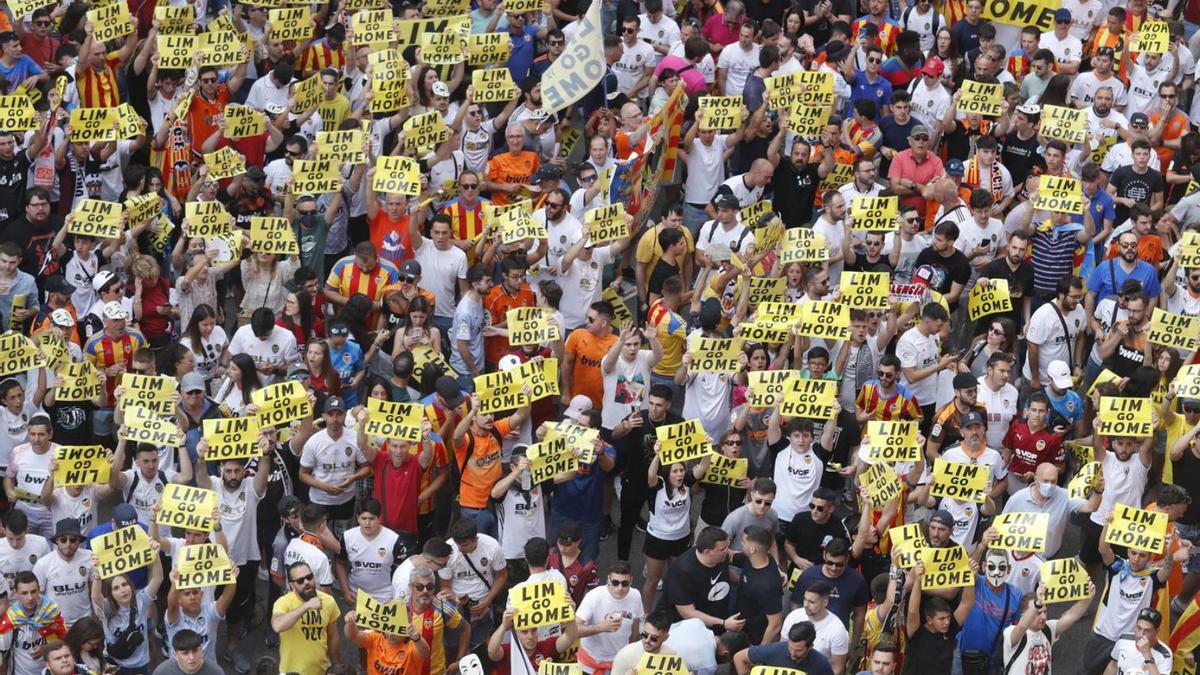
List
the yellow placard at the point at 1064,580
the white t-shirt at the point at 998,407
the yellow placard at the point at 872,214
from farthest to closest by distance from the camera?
the yellow placard at the point at 872,214 < the white t-shirt at the point at 998,407 < the yellow placard at the point at 1064,580

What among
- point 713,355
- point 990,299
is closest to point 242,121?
point 713,355

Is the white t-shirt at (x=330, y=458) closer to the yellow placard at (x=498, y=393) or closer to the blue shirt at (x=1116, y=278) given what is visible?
the yellow placard at (x=498, y=393)

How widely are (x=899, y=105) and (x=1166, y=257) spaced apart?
3.06 m

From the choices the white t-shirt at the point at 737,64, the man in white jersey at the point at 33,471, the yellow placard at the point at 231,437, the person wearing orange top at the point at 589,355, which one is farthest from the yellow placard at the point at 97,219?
the white t-shirt at the point at 737,64

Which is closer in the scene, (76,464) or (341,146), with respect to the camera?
(76,464)

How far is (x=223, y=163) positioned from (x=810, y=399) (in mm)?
6324

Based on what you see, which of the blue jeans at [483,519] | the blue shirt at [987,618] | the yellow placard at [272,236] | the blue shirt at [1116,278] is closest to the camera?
the blue shirt at [987,618]

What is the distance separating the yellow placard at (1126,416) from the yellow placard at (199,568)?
6.82m

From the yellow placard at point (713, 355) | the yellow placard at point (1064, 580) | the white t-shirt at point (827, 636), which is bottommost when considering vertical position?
the white t-shirt at point (827, 636)

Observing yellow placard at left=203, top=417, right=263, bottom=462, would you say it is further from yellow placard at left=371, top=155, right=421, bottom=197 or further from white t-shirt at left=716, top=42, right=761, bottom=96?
white t-shirt at left=716, top=42, right=761, bottom=96

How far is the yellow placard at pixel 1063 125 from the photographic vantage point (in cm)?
2259

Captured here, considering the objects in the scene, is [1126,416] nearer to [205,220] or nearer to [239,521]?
[239,521]

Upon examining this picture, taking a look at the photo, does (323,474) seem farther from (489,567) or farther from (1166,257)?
(1166,257)

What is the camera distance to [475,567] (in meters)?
17.6
